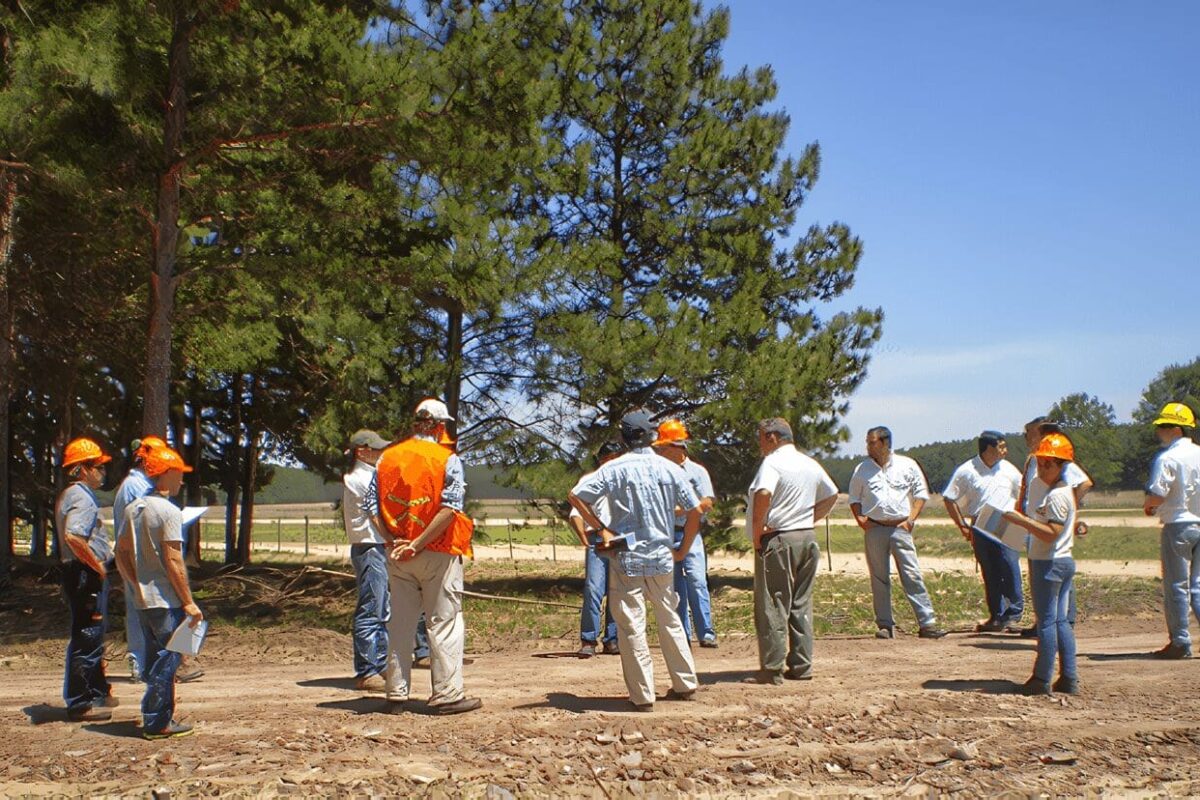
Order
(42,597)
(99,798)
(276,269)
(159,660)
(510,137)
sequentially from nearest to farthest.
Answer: (99,798) → (159,660) → (276,269) → (510,137) → (42,597)

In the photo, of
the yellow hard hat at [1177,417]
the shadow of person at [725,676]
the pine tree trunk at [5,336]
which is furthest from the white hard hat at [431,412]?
the pine tree trunk at [5,336]

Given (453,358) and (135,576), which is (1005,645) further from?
(453,358)

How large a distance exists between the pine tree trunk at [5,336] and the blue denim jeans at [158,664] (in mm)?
9383

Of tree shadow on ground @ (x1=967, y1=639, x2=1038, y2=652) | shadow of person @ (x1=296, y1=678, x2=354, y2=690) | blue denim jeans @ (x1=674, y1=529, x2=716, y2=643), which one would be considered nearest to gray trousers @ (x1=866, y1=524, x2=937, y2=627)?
tree shadow on ground @ (x1=967, y1=639, x2=1038, y2=652)

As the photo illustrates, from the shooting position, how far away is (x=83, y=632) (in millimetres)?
7008

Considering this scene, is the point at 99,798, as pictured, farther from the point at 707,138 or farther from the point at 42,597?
the point at 707,138

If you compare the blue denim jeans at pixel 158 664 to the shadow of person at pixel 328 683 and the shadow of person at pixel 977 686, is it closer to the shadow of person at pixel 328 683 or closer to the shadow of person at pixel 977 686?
the shadow of person at pixel 328 683

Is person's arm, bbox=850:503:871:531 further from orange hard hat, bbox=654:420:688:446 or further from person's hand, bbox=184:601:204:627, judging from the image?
person's hand, bbox=184:601:204:627

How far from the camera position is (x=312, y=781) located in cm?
556

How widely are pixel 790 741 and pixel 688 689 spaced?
40.3 inches

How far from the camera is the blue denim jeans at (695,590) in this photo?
392 inches

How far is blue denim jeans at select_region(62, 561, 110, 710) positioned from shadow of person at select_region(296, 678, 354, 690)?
Answer: 1.80 metres

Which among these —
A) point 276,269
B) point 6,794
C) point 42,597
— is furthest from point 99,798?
point 42,597

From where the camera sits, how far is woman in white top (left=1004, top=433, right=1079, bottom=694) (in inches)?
286
